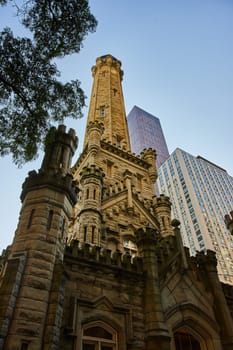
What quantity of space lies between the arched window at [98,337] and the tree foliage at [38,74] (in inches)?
272

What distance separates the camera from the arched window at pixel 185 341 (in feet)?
35.7

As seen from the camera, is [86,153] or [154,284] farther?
[86,153]

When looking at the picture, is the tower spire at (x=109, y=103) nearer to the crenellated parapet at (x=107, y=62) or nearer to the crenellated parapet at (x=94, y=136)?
the crenellated parapet at (x=107, y=62)

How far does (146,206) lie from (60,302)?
15.5 m

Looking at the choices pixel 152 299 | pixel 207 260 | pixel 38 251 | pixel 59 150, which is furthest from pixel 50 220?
pixel 207 260

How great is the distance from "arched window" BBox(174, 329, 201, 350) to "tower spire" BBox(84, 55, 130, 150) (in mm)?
20456

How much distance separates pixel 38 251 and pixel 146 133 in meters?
142

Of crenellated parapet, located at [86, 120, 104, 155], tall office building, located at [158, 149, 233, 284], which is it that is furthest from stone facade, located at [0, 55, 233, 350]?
tall office building, located at [158, 149, 233, 284]

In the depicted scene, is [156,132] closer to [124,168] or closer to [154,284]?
[124,168]

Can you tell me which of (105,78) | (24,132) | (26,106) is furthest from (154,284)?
(105,78)

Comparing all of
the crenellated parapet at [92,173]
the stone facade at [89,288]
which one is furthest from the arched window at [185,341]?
the crenellated parapet at [92,173]

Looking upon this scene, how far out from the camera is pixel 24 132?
35.5ft

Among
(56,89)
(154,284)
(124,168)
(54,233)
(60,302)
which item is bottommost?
(60,302)

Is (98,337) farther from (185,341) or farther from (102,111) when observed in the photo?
(102,111)
